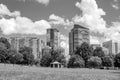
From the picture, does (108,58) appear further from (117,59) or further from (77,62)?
(77,62)

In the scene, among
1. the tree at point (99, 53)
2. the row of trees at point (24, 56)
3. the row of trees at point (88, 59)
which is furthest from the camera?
the tree at point (99, 53)

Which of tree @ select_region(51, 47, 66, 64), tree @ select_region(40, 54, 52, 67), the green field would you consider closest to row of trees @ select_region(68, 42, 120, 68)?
tree @ select_region(51, 47, 66, 64)

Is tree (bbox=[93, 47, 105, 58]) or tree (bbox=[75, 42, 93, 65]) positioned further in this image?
tree (bbox=[93, 47, 105, 58])

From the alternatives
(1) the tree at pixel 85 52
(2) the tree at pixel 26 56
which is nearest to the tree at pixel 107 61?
(1) the tree at pixel 85 52

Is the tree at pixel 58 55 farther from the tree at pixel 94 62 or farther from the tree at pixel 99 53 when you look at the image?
the tree at pixel 99 53

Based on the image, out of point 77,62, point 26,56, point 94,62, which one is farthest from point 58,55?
point 94,62

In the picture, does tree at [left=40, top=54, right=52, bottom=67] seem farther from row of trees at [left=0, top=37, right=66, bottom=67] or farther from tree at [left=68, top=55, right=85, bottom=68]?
tree at [left=68, top=55, right=85, bottom=68]

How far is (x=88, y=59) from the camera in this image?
89125 millimetres

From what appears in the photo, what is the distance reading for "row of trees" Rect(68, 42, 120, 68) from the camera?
84.9 metres

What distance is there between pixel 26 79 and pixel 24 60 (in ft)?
270

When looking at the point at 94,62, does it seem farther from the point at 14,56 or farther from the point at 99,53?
the point at 14,56

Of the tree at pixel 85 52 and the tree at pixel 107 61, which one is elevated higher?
the tree at pixel 85 52

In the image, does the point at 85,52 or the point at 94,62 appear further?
the point at 85,52

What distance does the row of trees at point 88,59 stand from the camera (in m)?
84.9
